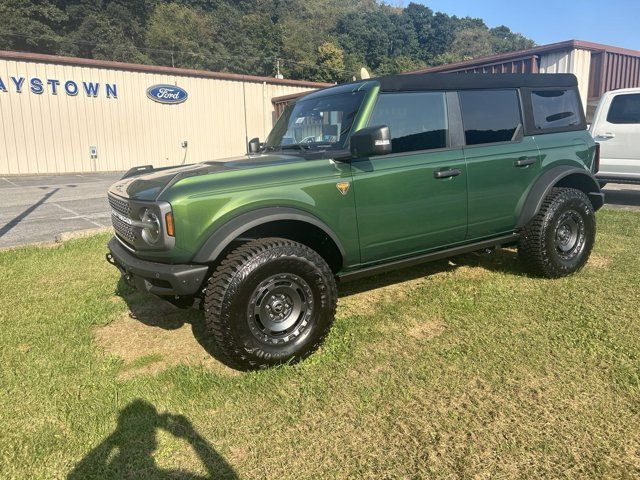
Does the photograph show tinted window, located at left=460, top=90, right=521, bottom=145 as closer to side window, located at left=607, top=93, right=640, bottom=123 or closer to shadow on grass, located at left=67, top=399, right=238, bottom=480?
shadow on grass, located at left=67, top=399, right=238, bottom=480

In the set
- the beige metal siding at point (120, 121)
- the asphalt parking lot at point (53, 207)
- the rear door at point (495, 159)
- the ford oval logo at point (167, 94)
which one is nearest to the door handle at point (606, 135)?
the asphalt parking lot at point (53, 207)

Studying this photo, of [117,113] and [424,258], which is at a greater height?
[117,113]

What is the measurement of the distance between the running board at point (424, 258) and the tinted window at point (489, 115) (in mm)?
867

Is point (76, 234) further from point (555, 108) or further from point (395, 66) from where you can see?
point (395, 66)

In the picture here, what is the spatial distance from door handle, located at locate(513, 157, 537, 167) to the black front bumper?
2.82 m

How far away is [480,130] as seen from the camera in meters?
3.94

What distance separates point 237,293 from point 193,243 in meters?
0.40

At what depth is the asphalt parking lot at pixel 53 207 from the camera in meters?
7.39

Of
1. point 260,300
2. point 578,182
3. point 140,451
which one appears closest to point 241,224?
point 260,300

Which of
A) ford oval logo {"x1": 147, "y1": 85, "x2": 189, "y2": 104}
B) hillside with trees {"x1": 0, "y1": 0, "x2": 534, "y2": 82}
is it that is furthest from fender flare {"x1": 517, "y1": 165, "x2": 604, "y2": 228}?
hillside with trees {"x1": 0, "y1": 0, "x2": 534, "y2": 82}

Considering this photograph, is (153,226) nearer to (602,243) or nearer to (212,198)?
(212,198)

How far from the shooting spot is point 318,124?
12.2 feet

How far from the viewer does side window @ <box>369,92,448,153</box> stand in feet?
11.4

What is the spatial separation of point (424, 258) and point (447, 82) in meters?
1.44
